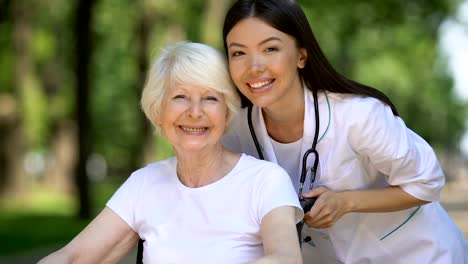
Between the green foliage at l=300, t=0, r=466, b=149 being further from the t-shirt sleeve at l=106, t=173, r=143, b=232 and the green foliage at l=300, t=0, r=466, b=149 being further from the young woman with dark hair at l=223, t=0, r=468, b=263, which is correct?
the t-shirt sleeve at l=106, t=173, r=143, b=232

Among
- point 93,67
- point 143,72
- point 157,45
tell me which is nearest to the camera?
point 157,45

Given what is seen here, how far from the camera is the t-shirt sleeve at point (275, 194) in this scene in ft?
8.93

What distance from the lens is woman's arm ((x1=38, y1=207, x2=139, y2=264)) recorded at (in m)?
2.93

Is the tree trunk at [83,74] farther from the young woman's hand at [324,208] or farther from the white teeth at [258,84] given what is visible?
the young woman's hand at [324,208]

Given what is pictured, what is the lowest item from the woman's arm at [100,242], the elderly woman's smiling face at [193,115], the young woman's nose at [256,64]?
the woman's arm at [100,242]

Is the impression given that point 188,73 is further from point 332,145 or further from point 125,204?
point 332,145

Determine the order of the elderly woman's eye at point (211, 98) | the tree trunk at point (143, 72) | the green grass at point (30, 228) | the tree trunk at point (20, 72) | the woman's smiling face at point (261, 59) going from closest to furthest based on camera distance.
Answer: the elderly woman's eye at point (211, 98)
the woman's smiling face at point (261, 59)
the green grass at point (30, 228)
the tree trunk at point (143, 72)
the tree trunk at point (20, 72)

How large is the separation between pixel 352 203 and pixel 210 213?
0.57 metres

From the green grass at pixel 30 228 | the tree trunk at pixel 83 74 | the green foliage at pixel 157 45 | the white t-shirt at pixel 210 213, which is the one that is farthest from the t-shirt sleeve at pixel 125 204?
the tree trunk at pixel 83 74

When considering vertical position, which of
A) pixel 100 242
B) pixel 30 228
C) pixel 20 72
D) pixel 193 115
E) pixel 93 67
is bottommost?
pixel 30 228

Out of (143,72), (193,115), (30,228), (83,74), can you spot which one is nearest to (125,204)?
(193,115)

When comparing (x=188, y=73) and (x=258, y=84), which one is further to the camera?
(x=258, y=84)

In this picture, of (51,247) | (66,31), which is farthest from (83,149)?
(66,31)

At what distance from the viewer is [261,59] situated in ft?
9.86
